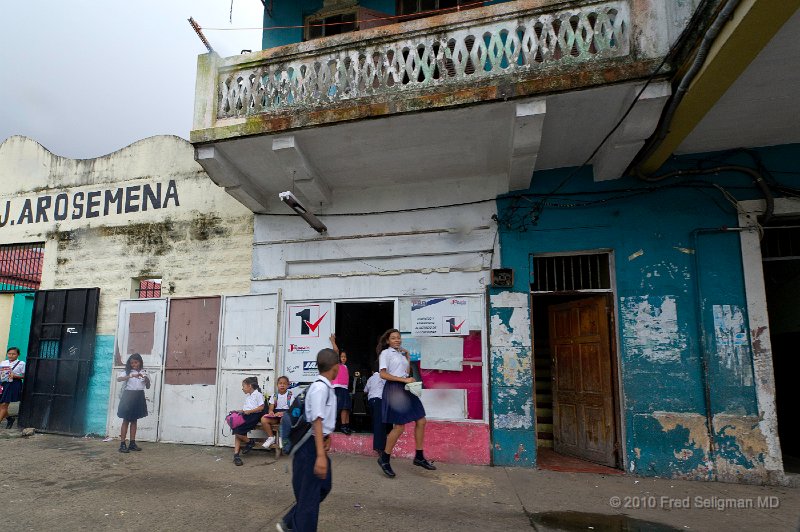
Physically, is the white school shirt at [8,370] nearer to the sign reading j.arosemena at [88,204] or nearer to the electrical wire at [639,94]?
the sign reading j.arosemena at [88,204]

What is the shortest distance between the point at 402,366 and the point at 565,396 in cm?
306

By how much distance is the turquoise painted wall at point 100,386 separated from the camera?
8195 mm

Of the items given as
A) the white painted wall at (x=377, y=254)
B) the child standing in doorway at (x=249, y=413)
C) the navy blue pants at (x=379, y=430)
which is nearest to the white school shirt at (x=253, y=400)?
the child standing in doorway at (x=249, y=413)

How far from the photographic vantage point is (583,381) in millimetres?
6805

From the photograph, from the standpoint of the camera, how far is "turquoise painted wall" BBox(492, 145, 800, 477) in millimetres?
5746

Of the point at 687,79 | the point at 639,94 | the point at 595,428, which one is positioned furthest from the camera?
the point at 595,428

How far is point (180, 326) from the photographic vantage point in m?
7.97

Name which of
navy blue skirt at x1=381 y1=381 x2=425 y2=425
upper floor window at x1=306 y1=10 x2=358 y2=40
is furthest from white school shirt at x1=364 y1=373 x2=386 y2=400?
upper floor window at x1=306 y1=10 x2=358 y2=40

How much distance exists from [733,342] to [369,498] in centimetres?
485

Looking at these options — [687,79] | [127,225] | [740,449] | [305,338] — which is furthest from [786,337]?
[127,225]

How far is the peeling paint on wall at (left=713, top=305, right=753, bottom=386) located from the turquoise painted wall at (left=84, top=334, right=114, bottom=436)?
31.7 ft

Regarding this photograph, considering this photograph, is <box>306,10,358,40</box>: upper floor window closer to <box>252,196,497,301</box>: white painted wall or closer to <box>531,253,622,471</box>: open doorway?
<box>252,196,497,301</box>: white painted wall

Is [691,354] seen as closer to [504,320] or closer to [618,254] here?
[618,254]

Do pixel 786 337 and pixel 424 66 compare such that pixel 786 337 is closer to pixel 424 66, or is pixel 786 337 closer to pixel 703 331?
pixel 703 331
